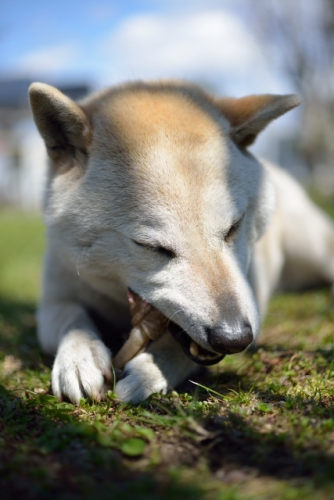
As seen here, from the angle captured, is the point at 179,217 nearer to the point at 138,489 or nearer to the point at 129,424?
the point at 129,424

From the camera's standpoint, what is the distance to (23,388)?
2350mm

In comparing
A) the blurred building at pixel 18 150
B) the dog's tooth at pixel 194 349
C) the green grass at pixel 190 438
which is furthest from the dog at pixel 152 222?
the blurred building at pixel 18 150

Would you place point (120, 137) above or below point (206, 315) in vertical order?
above

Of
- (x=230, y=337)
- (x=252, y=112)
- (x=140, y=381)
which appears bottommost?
(x=140, y=381)

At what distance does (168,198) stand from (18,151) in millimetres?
25095

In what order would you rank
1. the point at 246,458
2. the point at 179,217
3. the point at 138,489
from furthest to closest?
the point at 179,217, the point at 246,458, the point at 138,489

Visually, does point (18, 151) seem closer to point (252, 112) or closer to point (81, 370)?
point (252, 112)

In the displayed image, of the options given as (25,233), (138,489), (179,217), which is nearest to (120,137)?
(179,217)

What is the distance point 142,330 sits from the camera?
2.38 metres

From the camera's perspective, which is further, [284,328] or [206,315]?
[284,328]

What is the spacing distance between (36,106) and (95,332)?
1172mm

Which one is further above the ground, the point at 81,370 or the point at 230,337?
the point at 230,337

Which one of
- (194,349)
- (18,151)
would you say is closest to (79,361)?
(194,349)

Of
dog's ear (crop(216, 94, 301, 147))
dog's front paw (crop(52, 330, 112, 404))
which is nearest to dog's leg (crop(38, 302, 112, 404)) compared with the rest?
dog's front paw (crop(52, 330, 112, 404))
